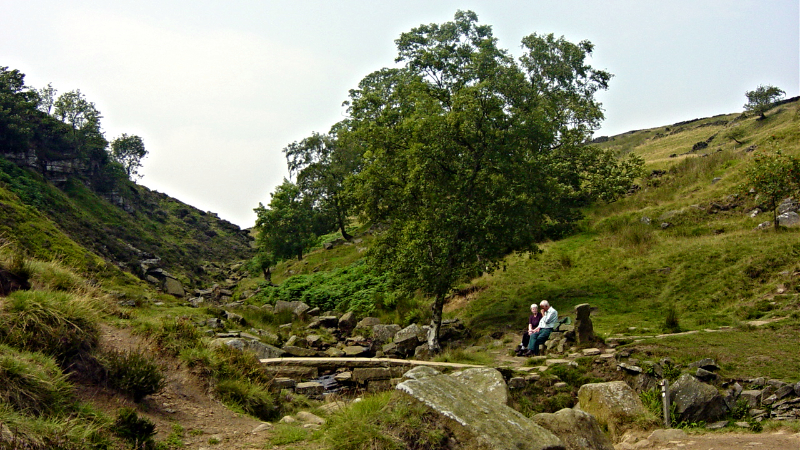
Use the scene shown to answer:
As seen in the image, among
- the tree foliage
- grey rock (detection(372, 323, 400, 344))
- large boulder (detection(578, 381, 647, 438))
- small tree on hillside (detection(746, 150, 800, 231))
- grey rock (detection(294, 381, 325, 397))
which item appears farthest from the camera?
the tree foliage

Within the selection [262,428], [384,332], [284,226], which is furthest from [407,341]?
[284,226]

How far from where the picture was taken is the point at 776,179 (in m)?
20.7

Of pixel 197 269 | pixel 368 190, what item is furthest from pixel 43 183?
pixel 368 190

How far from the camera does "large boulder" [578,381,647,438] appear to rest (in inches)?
404

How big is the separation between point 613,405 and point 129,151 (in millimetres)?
101830

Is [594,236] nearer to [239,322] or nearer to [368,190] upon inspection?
[368,190]

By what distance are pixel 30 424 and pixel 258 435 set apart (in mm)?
3167

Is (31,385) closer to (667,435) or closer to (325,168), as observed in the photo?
(667,435)

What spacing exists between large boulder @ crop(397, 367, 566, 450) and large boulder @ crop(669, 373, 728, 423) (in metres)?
4.65

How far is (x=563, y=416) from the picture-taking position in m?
8.00

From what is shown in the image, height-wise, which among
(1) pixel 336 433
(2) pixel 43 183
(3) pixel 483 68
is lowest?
(1) pixel 336 433

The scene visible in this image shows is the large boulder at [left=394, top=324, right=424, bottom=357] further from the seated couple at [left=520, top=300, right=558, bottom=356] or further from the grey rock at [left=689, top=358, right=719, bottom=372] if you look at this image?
the grey rock at [left=689, top=358, right=719, bottom=372]

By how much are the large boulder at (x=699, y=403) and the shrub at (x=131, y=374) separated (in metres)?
9.65

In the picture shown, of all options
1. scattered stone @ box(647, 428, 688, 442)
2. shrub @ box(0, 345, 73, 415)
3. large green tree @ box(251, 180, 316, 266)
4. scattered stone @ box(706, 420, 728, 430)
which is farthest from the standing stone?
large green tree @ box(251, 180, 316, 266)
